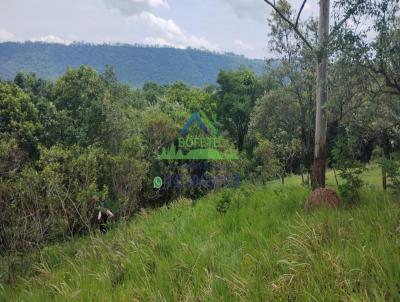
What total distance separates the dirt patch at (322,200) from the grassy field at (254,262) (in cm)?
21

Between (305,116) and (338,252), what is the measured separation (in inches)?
338

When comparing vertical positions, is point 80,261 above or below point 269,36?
below

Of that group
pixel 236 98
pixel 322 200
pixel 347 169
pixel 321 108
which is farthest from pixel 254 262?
pixel 236 98

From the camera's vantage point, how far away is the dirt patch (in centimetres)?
542

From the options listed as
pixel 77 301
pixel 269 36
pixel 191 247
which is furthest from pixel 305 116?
pixel 77 301

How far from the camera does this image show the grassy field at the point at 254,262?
2.83 meters

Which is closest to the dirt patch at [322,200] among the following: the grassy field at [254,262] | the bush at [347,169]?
the grassy field at [254,262]

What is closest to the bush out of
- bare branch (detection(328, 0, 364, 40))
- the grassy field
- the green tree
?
the grassy field

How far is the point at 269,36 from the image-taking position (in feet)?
38.5

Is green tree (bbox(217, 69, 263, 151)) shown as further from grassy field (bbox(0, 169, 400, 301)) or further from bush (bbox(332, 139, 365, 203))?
grassy field (bbox(0, 169, 400, 301))

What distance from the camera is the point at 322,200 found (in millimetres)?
5465

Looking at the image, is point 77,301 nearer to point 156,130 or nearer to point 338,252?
point 338,252

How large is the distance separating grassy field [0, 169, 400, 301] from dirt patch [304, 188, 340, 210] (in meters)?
0.21

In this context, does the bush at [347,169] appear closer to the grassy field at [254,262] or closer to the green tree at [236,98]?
the grassy field at [254,262]
